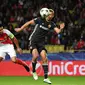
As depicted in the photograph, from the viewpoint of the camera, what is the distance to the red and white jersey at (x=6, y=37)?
44.0 feet

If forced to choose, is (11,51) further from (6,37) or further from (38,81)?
(38,81)

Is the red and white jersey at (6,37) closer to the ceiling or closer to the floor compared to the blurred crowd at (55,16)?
closer to the floor

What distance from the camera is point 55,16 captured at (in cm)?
2308

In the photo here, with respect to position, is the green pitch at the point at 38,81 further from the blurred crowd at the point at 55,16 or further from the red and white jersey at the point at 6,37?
the blurred crowd at the point at 55,16

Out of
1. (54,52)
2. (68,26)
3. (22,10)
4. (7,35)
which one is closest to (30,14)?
(22,10)

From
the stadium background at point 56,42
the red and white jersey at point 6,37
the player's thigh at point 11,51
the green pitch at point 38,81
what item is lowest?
the green pitch at point 38,81

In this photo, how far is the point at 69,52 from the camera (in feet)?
60.2

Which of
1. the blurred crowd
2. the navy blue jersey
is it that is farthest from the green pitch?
the blurred crowd

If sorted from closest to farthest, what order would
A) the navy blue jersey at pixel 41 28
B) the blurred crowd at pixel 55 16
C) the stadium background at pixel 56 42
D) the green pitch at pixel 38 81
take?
1. the navy blue jersey at pixel 41 28
2. the green pitch at pixel 38 81
3. the stadium background at pixel 56 42
4. the blurred crowd at pixel 55 16

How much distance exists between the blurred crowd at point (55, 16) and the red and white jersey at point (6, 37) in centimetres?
648

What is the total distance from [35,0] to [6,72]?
7.11m

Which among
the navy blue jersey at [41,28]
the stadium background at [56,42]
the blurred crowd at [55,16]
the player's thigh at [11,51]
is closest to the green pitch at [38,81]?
the stadium background at [56,42]

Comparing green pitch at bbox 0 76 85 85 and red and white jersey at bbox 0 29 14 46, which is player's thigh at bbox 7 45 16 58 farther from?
green pitch at bbox 0 76 85 85

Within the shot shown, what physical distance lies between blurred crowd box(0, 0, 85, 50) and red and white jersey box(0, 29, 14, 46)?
648cm
